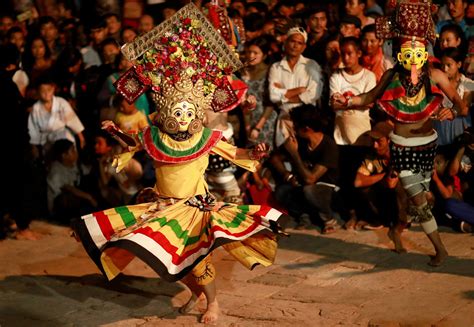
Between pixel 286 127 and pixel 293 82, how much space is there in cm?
46

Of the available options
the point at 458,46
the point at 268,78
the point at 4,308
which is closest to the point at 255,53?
the point at 268,78

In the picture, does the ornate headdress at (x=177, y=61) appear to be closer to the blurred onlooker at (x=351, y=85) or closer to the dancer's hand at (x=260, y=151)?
the dancer's hand at (x=260, y=151)

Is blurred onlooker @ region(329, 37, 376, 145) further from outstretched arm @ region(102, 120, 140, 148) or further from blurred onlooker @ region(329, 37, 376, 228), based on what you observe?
outstretched arm @ region(102, 120, 140, 148)

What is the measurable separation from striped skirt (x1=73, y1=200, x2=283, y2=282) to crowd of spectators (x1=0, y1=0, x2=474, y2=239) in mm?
2141

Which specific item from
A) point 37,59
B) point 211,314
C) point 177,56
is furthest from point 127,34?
point 211,314

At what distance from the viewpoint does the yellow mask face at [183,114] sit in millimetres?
6684

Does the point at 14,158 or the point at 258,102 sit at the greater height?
the point at 258,102

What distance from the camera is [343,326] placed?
6520mm

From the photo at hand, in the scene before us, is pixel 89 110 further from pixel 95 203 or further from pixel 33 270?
pixel 33 270

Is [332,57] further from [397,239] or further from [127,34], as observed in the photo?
[127,34]

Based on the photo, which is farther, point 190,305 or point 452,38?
point 452,38

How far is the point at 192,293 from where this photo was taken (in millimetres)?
7051

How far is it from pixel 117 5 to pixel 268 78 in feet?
14.1

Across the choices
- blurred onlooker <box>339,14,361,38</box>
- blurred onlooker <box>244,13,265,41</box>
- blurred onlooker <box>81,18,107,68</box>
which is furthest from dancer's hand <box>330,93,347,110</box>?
blurred onlooker <box>81,18,107,68</box>
